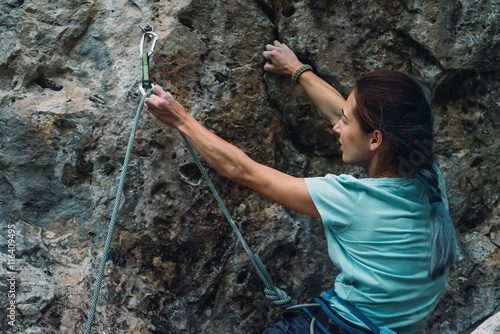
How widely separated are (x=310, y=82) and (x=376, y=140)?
60 cm

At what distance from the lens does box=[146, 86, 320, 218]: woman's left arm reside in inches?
72.6

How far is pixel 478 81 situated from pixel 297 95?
849 mm

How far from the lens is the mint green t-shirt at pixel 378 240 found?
5.94 ft

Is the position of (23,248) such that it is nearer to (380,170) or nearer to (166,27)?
(166,27)

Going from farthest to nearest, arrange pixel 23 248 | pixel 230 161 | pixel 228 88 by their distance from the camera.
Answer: pixel 228 88
pixel 23 248
pixel 230 161

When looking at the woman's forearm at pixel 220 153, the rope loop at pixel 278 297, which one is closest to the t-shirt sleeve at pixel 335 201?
the woman's forearm at pixel 220 153

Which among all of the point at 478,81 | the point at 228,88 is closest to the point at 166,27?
the point at 228,88

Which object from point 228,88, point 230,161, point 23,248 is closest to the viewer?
point 230,161

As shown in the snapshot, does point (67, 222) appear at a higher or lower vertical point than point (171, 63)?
lower

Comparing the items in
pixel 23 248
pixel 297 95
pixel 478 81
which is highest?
pixel 478 81

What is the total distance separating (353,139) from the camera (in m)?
1.91

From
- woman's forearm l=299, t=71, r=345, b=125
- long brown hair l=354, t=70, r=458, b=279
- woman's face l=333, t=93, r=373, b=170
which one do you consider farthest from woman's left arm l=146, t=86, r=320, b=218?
woman's forearm l=299, t=71, r=345, b=125

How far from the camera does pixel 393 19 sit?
2385 mm

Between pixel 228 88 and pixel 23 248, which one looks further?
pixel 228 88
